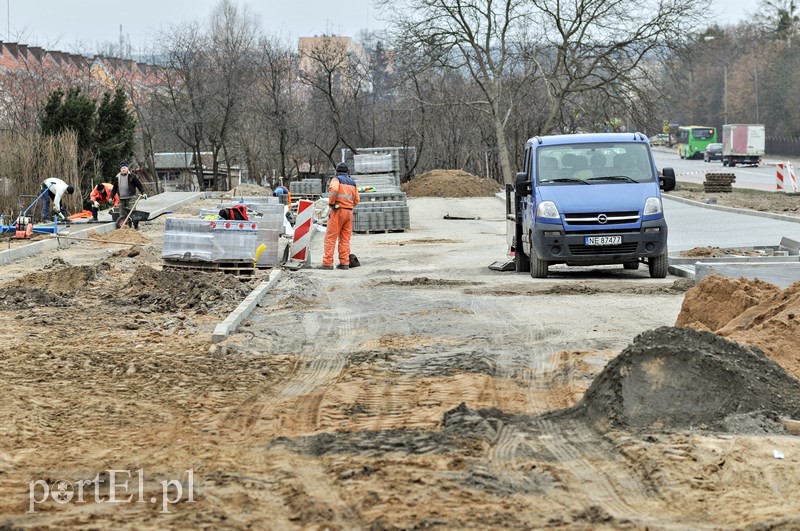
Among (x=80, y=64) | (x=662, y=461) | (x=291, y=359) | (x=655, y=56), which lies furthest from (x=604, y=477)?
(x=80, y=64)

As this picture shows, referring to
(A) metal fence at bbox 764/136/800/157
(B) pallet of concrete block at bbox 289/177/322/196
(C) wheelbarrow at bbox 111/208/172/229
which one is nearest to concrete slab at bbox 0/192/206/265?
(C) wheelbarrow at bbox 111/208/172/229

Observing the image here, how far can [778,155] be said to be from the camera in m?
93.4

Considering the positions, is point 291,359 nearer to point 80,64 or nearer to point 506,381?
point 506,381

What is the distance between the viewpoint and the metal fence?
89188 millimetres

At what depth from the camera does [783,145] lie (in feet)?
302

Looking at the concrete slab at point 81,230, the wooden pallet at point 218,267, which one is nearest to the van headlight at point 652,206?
the wooden pallet at point 218,267

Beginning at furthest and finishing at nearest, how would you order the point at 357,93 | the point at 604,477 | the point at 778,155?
the point at 778,155 < the point at 357,93 < the point at 604,477

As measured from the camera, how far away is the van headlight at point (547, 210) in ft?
54.2

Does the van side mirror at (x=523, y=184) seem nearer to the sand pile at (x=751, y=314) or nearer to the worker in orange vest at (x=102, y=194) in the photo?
the sand pile at (x=751, y=314)

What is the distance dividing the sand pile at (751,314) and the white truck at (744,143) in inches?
2622

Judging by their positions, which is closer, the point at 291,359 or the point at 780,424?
the point at 780,424

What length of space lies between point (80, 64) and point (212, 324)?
61387 millimetres

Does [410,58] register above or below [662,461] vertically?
above

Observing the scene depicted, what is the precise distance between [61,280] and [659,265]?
898cm
